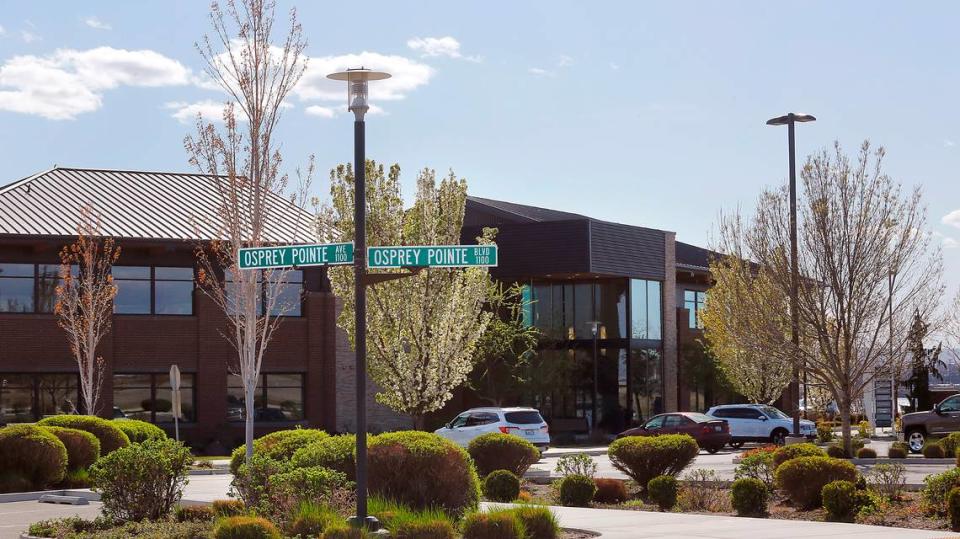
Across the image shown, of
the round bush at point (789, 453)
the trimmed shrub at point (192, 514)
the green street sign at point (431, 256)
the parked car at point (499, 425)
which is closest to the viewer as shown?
the green street sign at point (431, 256)

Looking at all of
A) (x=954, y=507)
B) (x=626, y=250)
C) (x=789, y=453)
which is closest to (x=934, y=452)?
(x=789, y=453)

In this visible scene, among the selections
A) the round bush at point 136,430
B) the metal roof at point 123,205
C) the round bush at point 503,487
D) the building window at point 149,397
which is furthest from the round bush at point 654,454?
the building window at point 149,397

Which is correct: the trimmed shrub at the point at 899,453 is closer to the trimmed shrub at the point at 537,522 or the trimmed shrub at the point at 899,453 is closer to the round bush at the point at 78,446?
the round bush at the point at 78,446

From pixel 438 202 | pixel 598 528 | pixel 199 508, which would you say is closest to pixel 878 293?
pixel 438 202

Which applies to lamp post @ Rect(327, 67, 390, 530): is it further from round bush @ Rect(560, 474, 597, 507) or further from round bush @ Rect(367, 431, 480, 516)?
round bush @ Rect(560, 474, 597, 507)

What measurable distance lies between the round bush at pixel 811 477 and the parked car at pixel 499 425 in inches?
686

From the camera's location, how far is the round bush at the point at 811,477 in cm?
1914

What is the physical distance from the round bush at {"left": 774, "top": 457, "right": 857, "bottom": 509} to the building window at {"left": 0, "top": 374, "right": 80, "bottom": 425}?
27.9m

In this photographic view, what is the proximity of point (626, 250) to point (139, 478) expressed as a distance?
36956 mm

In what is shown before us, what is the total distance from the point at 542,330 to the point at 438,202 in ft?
57.4

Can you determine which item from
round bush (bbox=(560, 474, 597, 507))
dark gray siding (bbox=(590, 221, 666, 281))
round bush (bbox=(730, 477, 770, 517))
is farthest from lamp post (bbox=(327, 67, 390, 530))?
dark gray siding (bbox=(590, 221, 666, 281))

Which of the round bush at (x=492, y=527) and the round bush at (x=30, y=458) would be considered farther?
the round bush at (x=30, y=458)

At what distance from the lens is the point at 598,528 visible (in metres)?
16.6

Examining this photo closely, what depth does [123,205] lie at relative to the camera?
4612 centimetres
